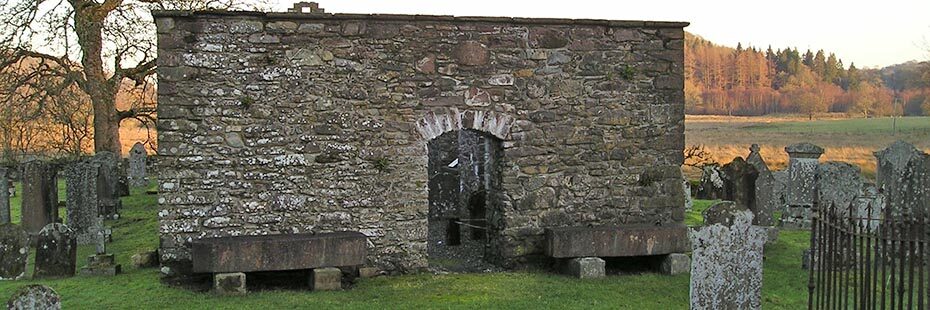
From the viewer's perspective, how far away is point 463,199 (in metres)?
16.1

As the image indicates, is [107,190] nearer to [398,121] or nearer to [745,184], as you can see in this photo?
[398,121]

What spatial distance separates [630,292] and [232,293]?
4472mm

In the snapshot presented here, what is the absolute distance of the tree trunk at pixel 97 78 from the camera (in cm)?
2061

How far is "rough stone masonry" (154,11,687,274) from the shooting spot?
10.0m

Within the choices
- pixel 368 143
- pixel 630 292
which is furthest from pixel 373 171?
pixel 630 292

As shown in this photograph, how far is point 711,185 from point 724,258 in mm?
15405

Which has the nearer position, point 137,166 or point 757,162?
point 757,162

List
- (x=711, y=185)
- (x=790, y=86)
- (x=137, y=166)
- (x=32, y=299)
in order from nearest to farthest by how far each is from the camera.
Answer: (x=32, y=299), (x=711, y=185), (x=137, y=166), (x=790, y=86)

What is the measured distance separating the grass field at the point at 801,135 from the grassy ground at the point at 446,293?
62.9 ft

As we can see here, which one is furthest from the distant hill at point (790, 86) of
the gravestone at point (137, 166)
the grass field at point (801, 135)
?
the gravestone at point (137, 166)

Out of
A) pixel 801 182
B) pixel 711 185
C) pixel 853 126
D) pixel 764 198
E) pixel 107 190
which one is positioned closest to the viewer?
pixel 764 198

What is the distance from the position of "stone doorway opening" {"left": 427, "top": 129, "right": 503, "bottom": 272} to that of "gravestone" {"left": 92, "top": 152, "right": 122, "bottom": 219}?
6636 millimetres

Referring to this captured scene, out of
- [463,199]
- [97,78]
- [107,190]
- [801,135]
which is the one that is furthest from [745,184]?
[801,135]

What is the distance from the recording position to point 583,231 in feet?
34.5
